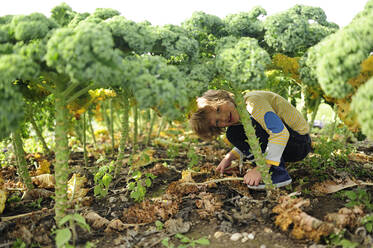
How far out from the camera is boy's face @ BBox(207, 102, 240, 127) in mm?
3740

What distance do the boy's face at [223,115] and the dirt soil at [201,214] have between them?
2.24 ft

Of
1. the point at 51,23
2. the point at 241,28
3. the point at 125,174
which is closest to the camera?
the point at 51,23

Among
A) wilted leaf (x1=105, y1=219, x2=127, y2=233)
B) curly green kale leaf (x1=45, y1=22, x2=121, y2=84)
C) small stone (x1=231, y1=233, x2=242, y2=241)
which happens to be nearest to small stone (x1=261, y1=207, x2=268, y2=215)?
small stone (x1=231, y1=233, x2=242, y2=241)

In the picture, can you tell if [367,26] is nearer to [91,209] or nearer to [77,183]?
[91,209]

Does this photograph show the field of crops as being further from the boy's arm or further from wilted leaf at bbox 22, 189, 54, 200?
the boy's arm

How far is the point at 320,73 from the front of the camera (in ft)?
7.76

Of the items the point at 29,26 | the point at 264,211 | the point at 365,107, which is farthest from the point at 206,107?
the point at 29,26

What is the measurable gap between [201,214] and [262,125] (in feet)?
3.78

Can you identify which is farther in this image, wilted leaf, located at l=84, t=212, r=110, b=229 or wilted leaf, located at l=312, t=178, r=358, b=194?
wilted leaf, located at l=312, t=178, r=358, b=194

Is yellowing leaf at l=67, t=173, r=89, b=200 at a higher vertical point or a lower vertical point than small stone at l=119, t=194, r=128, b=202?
higher

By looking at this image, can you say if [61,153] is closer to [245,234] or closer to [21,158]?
[21,158]

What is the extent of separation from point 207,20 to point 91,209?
2.21 metres

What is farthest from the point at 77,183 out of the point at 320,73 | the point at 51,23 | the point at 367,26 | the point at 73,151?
the point at 367,26

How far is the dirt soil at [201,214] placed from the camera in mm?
2654
